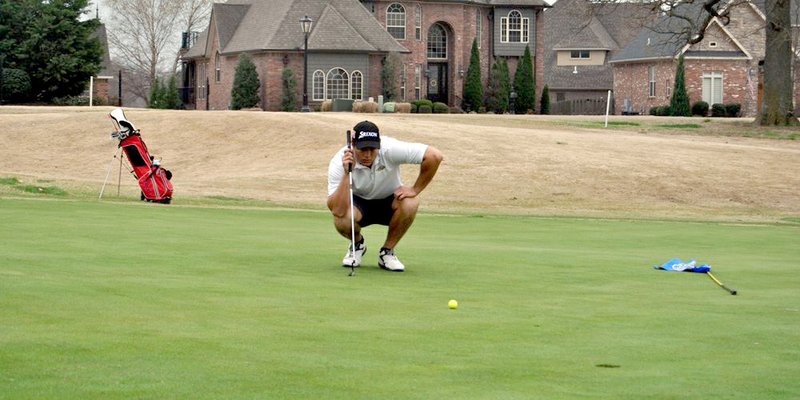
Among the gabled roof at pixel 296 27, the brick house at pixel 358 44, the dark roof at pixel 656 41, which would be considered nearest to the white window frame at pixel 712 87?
the dark roof at pixel 656 41

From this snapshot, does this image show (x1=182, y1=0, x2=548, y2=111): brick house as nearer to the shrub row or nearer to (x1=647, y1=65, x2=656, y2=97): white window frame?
(x1=647, y1=65, x2=656, y2=97): white window frame

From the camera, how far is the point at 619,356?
8.23 metres

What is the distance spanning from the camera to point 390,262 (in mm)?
13250

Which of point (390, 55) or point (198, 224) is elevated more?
point (390, 55)

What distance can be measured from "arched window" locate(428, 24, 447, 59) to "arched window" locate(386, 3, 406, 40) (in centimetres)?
340

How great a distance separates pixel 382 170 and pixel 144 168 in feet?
46.8

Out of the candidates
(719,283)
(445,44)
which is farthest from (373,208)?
(445,44)

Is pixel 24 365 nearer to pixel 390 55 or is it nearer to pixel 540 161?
pixel 540 161

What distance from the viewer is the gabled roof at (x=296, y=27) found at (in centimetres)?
7962

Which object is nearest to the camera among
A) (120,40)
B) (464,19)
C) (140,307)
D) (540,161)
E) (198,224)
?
(140,307)

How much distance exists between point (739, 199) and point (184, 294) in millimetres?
25414

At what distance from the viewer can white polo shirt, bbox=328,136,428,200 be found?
42.5 feet

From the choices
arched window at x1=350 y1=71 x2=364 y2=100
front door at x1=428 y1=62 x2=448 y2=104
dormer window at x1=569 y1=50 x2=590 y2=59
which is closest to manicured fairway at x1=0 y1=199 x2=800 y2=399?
arched window at x1=350 y1=71 x2=364 y2=100

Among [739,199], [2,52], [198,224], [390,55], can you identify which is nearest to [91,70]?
[2,52]
